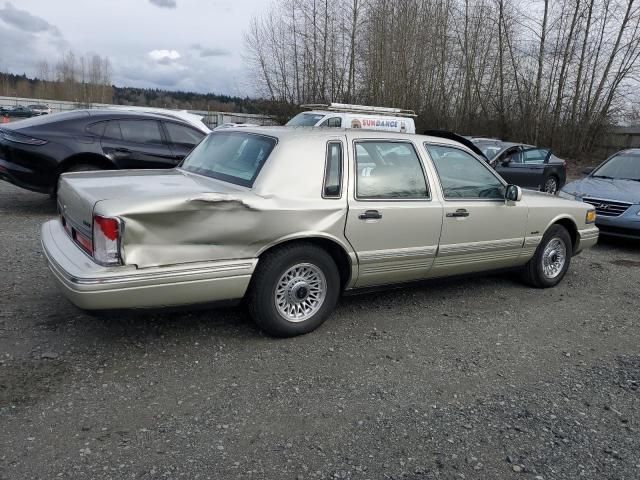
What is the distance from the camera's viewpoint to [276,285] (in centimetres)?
382

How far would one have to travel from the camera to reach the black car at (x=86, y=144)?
24.1ft

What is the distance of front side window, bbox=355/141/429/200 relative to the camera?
4.27 metres

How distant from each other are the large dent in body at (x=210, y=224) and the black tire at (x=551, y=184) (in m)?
11.5

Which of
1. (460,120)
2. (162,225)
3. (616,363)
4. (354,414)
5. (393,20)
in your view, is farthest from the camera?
(460,120)

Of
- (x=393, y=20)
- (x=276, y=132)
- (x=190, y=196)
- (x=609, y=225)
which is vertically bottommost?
(x=609, y=225)

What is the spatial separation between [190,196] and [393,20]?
24.8 m

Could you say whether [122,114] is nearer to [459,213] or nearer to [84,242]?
[84,242]

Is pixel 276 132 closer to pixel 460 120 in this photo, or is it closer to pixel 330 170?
pixel 330 170

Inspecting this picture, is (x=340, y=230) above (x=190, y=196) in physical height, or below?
below

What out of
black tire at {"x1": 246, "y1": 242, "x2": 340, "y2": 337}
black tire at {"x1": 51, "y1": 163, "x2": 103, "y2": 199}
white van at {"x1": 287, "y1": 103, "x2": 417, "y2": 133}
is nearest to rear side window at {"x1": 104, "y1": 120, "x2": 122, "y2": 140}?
black tire at {"x1": 51, "y1": 163, "x2": 103, "y2": 199}

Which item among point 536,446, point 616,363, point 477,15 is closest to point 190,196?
point 536,446

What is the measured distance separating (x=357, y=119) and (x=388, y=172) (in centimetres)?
952

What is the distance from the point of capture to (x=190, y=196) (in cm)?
342

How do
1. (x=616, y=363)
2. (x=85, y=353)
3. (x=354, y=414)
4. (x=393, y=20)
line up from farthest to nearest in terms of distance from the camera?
(x=393, y=20) < (x=616, y=363) < (x=85, y=353) < (x=354, y=414)
